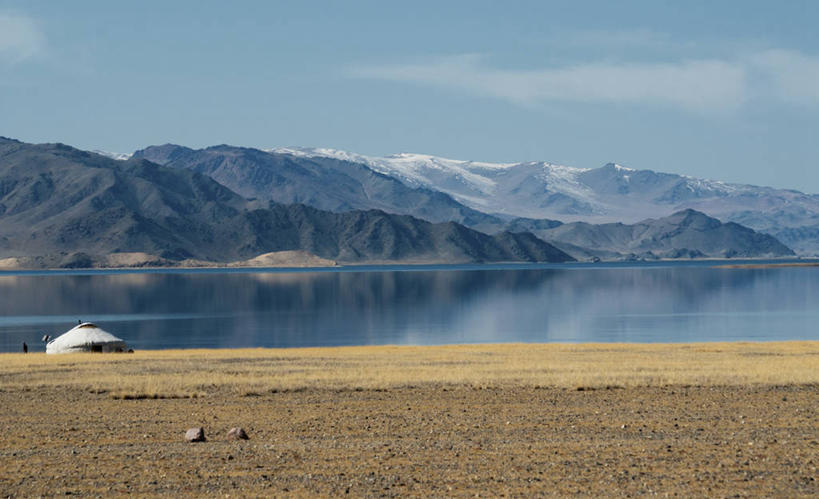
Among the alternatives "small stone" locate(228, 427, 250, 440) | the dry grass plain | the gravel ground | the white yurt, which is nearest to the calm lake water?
the white yurt

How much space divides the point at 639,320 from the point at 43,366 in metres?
68.0

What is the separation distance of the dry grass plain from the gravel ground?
0.06 meters

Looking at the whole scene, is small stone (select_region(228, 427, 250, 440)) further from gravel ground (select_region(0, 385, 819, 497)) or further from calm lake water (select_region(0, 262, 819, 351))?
calm lake water (select_region(0, 262, 819, 351))

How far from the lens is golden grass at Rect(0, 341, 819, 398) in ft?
111

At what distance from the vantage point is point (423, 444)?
22203 mm

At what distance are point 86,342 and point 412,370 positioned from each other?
25640mm

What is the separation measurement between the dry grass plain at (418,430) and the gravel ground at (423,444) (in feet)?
0.21

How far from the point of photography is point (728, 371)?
38.1m

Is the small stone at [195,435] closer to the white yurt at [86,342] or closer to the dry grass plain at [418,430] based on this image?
the dry grass plain at [418,430]

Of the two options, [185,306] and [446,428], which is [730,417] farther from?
[185,306]

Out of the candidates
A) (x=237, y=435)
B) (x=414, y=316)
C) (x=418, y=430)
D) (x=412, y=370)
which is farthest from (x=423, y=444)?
(x=414, y=316)

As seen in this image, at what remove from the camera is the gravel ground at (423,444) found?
18.2 meters

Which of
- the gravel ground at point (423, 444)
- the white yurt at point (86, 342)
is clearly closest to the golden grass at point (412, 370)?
the gravel ground at point (423, 444)

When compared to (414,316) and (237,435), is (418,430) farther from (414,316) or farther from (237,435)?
(414,316)
